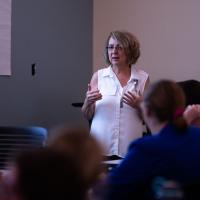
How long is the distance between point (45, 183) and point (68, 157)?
0.08 meters

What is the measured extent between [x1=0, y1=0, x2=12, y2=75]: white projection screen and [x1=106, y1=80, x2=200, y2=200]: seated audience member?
2404 millimetres

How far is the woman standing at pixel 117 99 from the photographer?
304cm

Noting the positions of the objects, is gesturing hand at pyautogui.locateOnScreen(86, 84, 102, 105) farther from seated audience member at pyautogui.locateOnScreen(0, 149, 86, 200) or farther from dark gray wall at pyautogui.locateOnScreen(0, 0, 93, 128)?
seated audience member at pyautogui.locateOnScreen(0, 149, 86, 200)

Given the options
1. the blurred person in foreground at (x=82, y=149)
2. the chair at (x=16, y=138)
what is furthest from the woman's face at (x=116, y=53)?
the blurred person in foreground at (x=82, y=149)

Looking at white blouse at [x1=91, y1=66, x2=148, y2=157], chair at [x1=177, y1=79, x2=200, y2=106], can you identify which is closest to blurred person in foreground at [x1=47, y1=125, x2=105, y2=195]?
white blouse at [x1=91, y1=66, x2=148, y2=157]

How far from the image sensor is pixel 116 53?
3.13m

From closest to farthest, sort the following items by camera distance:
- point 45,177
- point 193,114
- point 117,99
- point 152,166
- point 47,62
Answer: point 45,177 → point 152,166 → point 193,114 → point 117,99 → point 47,62

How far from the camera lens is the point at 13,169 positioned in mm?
965

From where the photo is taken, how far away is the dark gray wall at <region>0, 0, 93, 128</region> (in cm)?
396

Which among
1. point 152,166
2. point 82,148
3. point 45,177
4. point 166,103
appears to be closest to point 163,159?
point 152,166

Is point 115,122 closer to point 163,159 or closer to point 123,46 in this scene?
point 123,46

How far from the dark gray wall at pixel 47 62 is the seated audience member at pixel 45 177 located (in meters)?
2.96

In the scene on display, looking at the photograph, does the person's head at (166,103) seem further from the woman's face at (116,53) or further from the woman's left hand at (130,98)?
the woman's face at (116,53)

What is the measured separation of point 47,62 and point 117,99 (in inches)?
55.5
